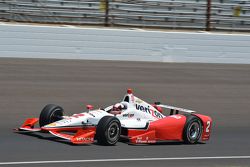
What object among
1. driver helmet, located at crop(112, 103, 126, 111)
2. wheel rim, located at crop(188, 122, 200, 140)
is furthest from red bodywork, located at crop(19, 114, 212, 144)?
driver helmet, located at crop(112, 103, 126, 111)

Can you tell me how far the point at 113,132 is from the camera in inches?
368

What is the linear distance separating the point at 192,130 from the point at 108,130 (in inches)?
69.7

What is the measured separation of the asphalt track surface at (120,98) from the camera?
884 centimetres

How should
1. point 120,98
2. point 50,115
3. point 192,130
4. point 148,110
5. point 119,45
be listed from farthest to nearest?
point 119,45, point 120,98, point 192,130, point 148,110, point 50,115

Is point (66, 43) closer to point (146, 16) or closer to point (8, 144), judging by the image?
point (146, 16)

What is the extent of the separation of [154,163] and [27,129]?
231cm

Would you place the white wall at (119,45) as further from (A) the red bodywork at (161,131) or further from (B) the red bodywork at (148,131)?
(A) the red bodywork at (161,131)

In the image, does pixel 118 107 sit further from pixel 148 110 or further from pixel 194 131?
pixel 194 131

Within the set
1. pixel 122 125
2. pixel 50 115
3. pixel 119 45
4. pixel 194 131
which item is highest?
pixel 119 45

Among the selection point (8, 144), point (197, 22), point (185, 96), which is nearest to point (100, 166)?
point (8, 144)

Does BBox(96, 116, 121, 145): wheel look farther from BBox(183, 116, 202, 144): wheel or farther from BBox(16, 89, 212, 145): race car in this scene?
BBox(183, 116, 202, 144): wheel

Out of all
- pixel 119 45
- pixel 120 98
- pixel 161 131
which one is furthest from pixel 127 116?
pixel 119 45

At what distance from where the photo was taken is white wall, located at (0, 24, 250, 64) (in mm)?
17812

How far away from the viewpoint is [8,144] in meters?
9.20
